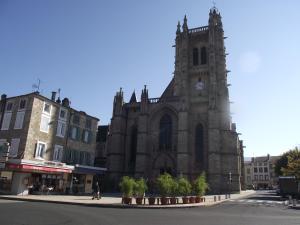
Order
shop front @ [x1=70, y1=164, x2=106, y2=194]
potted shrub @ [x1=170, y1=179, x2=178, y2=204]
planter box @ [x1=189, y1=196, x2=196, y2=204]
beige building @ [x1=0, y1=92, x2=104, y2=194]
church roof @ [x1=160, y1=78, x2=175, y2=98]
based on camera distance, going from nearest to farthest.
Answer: potted shrub @ [x1=170, y1=179, x2=178, y2=204] → planter box @ [x1=189, y1=196, x2=196, y2=204] → beige building @ [x1=0, y1=92, x2=104, y2=194] → shop front @ [x1=70, y1=164, x2=106, y2=194] → church roof @ [x1=160, y1=78, x2=175, y2=98]

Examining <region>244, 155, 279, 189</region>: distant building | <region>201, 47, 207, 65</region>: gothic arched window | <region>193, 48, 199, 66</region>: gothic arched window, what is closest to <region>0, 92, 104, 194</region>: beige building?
<region>193, 48, 199, 66</region>: gothic arched window

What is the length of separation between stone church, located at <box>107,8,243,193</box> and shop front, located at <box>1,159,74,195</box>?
1182 centimetres

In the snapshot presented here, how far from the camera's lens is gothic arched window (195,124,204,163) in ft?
128

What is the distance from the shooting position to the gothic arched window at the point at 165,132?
4078 centimetres

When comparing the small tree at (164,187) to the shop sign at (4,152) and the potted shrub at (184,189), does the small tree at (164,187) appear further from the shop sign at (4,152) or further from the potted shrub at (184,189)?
the shop sign at (4,152)

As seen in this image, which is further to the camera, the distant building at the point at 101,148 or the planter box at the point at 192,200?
the distant building at the point at 101,148

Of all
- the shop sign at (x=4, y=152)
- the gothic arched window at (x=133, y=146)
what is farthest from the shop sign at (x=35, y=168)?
the gothic arched window at (x=133, y=146)

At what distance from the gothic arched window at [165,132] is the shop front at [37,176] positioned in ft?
48.5

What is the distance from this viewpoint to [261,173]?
91188 mm

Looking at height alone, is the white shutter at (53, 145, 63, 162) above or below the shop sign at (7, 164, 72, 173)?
above

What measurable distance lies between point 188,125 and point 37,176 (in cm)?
2027

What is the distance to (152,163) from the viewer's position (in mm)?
40469

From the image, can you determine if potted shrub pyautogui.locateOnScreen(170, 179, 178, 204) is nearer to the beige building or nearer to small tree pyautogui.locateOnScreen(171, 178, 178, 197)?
small tree pyautogui.locateOnScreen(171, 178, 178, 197)

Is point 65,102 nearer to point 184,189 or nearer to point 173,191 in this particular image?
point 173,191
